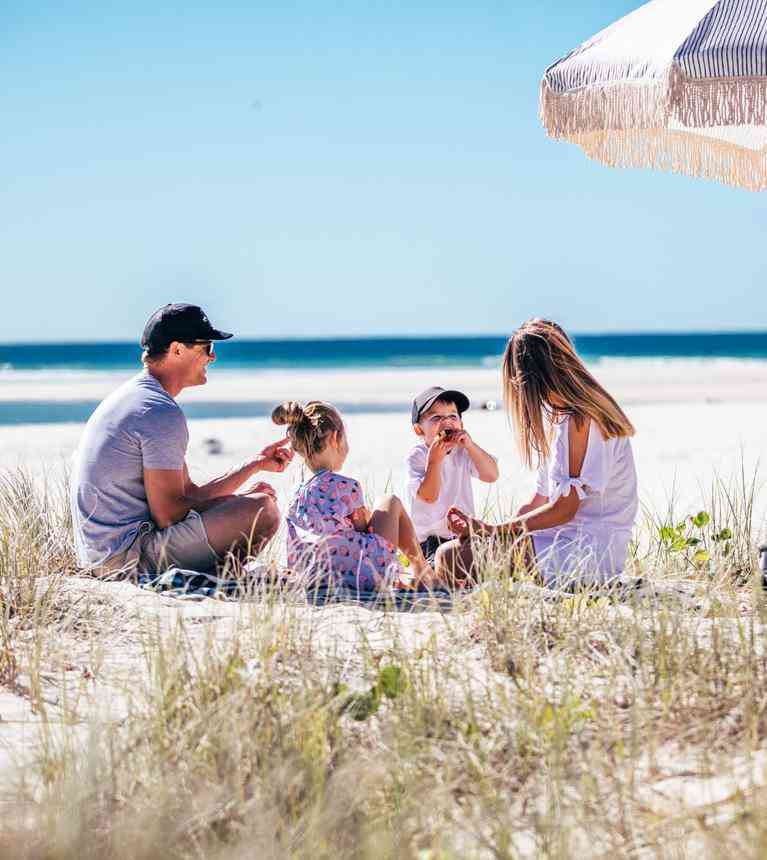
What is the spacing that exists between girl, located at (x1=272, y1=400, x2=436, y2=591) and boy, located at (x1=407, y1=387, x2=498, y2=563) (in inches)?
16.2

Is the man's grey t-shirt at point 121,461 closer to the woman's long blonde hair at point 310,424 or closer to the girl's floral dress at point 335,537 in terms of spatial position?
the woman's long blonde hair at point 310,424

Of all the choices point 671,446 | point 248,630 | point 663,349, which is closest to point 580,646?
point 248,630

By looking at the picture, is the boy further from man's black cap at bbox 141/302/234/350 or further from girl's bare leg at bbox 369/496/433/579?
man's black cap at bbox 141/302/234/350

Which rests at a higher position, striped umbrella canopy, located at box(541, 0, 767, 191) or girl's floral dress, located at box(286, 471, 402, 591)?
striped umbrella canopy, located at box(541, 0, 767, 191)

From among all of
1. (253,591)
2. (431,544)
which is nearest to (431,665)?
(253,591)

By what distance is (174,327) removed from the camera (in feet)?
15.3

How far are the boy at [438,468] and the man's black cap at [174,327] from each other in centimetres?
104

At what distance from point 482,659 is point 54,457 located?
29.7 feet

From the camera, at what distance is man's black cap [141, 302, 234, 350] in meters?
4.65

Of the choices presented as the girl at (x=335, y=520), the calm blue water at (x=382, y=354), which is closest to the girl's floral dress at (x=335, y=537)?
the girl at (x=335, y=520)

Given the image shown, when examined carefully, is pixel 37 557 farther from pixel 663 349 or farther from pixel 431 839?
pixel 663 349

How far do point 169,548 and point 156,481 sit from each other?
0.31 m

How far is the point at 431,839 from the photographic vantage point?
230cm

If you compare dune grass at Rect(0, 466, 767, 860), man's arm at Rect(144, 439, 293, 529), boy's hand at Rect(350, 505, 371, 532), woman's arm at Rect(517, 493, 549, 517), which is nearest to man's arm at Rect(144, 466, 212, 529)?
man's arm at Rect(144, 439, 293, 529)
